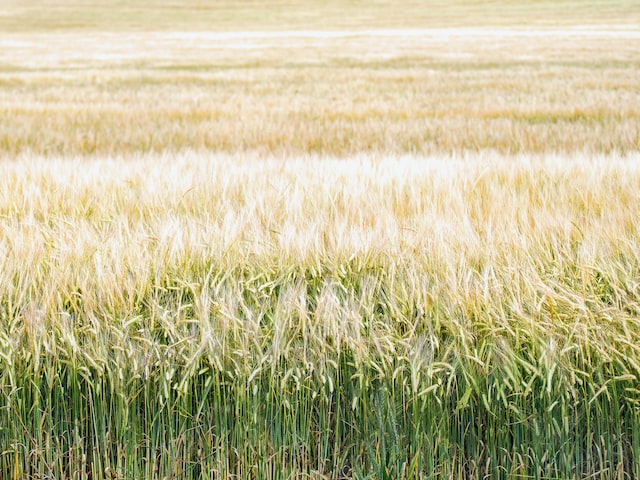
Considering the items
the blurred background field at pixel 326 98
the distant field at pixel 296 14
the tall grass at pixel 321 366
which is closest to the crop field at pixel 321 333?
the tall grass at pixel 321 366

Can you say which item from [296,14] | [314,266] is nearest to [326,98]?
[314,266]

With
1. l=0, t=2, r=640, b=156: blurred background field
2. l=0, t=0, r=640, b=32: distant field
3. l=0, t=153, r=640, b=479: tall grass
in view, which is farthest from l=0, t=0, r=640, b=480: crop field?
l=0, t=0, r=640, b=32: distant field

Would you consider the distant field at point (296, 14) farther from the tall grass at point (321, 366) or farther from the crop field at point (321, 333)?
the tall grass at point (321, 366)

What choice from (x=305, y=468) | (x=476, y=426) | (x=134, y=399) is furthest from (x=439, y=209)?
(x=134, y=399)

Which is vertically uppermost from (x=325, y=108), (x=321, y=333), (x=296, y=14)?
(x=296, y=14)

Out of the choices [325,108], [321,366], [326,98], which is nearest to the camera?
[321,366]

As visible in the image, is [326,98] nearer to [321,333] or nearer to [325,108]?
[325,108]

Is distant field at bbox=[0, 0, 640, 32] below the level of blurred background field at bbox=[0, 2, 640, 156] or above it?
Result: above

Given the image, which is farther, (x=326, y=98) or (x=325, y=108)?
(x=326, y=98)

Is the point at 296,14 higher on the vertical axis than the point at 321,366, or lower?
higher

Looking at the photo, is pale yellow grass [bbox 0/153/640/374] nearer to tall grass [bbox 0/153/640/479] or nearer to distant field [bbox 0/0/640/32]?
tall grass [bbox 0/153/640/479]

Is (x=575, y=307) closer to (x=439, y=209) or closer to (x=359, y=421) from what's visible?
(x=359, y=421)

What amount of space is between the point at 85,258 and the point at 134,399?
17.4 inches

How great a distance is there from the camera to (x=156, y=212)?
2303mm
